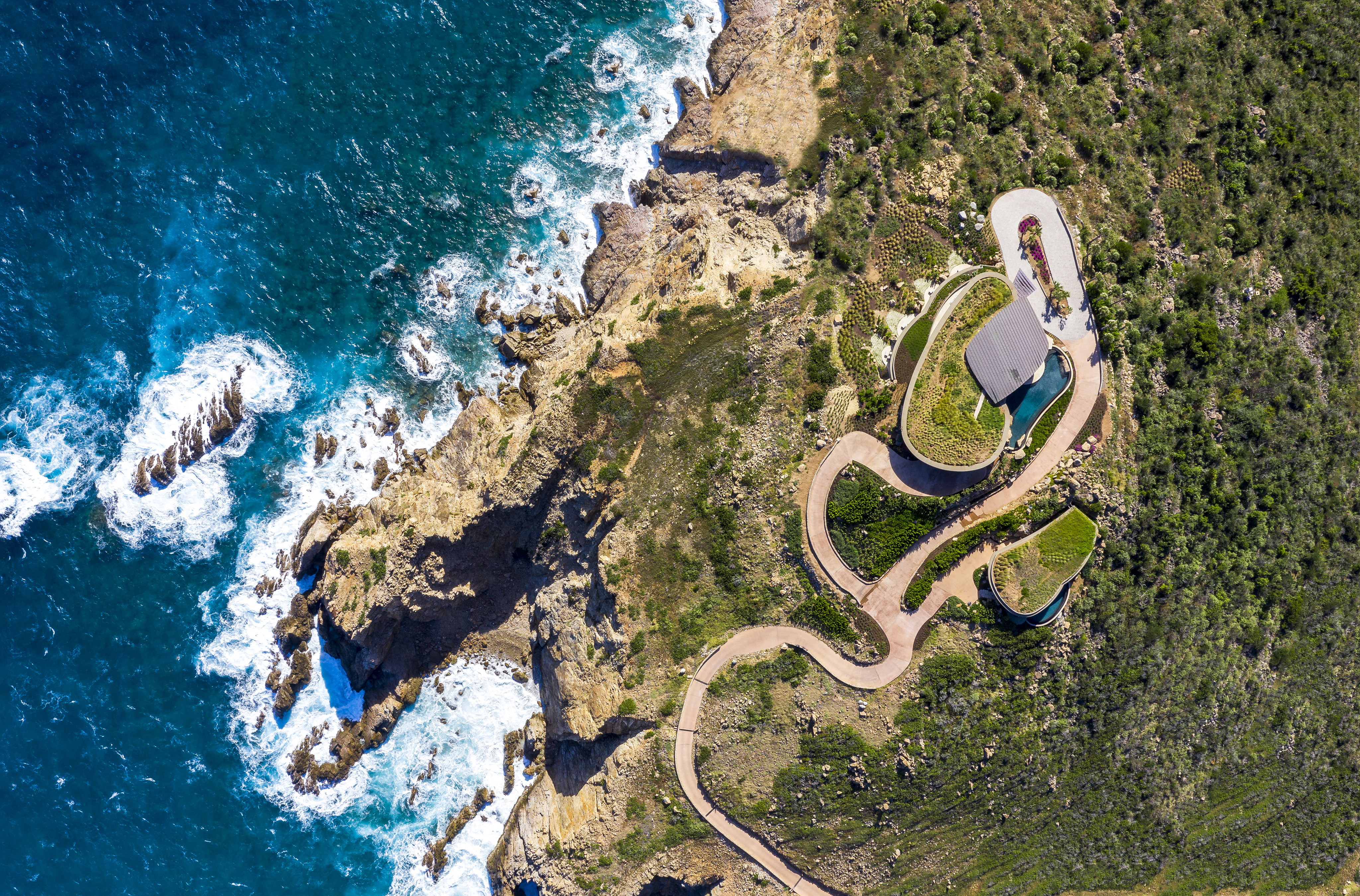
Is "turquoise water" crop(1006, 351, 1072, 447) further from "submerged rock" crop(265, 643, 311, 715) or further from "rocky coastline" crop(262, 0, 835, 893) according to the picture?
"submerged rock" crop(265, 643, 311, 715)

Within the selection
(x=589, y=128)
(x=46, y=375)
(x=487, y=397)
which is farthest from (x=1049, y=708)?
(x=46, y=375)

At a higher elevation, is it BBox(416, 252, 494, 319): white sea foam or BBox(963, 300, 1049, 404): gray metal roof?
BBox(416, 252, 494, 319): white sea foam

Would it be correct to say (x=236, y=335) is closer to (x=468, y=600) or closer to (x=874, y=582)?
(x=468, y=600)

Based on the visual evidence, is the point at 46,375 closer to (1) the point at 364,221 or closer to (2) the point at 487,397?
(1) the point at 364,221

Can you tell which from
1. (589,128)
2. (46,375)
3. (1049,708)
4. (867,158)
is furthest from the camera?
(589,128)

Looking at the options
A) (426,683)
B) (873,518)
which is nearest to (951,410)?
(873,518)

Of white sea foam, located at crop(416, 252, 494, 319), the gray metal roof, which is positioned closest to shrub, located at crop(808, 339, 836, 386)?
the gray metal roof
